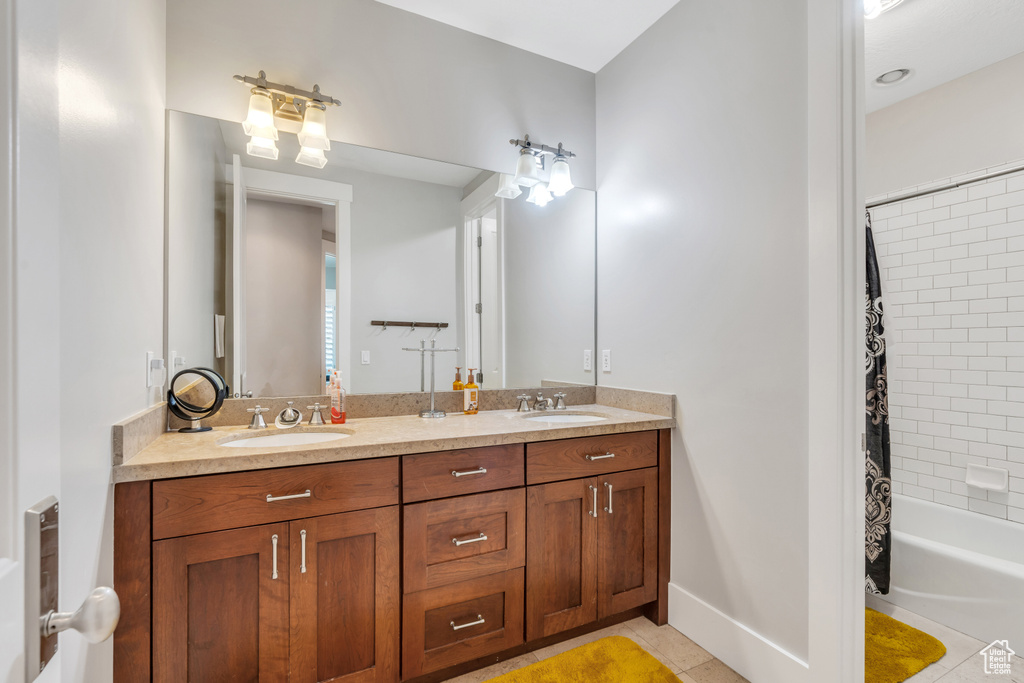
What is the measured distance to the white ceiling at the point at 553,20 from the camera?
6.61 ft

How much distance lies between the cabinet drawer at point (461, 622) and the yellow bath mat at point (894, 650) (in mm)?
1217

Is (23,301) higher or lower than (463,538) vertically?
higher

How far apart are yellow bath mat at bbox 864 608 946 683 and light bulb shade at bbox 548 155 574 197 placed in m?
2.23

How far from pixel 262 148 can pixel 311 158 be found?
0.56ft

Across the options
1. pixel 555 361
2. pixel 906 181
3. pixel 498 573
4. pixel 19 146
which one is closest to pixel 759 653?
pixel 498 573

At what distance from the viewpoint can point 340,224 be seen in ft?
6.48

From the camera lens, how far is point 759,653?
64.2 inches

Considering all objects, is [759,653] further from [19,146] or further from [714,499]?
[19,146]

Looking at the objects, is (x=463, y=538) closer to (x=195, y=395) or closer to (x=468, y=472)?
(x=468, y=472)

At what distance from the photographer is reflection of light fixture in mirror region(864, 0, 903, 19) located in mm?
1726

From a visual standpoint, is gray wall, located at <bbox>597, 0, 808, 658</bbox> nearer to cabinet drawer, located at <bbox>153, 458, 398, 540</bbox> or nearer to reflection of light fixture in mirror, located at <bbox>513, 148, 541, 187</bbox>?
reflection of light fixture in mirror, located at <bbox>513, 148, 541, 187</bbox>

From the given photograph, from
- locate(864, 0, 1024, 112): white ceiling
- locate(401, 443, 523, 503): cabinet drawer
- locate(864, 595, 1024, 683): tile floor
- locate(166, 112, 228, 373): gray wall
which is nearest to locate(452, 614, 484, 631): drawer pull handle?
locate(401, 443, 523, 503): cabinet drawer

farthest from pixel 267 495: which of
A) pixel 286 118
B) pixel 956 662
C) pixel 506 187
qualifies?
pixel 956 662

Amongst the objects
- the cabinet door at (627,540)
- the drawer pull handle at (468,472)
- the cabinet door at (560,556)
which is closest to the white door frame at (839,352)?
the cabinet door at (627,540)
